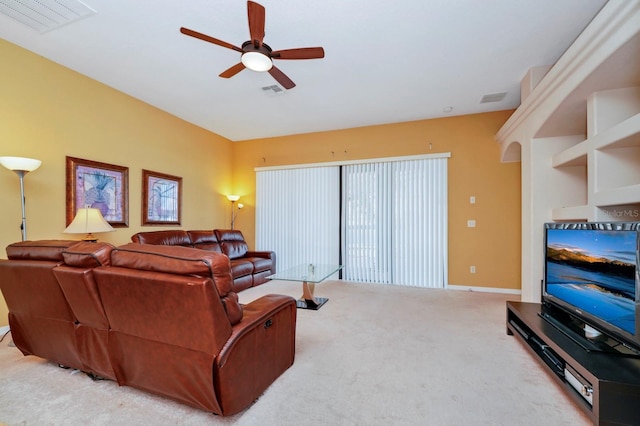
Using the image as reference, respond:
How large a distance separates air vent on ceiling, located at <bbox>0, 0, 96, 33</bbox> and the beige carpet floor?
290 cm

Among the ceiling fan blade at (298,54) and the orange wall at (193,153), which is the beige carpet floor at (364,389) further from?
the ceiling fan blade at (298,54)

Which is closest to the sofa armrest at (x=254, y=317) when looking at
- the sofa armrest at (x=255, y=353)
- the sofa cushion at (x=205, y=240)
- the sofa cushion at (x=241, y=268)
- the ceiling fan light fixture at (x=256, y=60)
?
the sofa armrest at (x=255, y=353)

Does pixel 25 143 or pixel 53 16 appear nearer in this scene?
pixel 53 16

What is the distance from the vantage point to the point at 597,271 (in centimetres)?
187

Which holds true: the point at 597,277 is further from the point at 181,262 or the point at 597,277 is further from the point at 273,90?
the point at 273,90

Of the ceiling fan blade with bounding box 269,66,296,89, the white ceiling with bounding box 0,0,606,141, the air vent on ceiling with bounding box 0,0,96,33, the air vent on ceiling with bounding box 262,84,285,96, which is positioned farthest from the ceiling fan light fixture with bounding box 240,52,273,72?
the air vent on ceiling with bounding box 0,0,96,33

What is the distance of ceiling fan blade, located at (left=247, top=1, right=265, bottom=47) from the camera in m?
1.85

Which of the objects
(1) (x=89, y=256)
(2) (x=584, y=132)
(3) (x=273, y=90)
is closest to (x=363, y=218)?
(3) (x=273, y=90)

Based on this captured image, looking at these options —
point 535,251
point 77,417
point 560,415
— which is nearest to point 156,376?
point 77,417

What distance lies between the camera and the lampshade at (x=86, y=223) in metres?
2.87

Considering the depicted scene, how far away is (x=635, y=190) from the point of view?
5.96ft

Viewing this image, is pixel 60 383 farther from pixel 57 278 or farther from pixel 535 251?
pixel 535 251

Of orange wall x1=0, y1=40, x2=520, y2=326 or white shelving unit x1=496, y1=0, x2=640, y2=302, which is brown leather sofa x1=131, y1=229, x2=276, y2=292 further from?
white shelving unit x1=496, y1=0, x2=640, y2=302

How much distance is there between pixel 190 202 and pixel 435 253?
444cm
